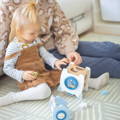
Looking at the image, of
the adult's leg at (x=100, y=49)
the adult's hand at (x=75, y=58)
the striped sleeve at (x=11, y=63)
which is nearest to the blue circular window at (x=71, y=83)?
the adult's hand at (x=75, y=58)

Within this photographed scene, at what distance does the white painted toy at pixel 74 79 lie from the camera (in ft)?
3.93

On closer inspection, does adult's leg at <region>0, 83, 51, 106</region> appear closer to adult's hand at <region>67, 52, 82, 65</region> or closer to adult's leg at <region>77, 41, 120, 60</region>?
adult's hand at <region>67, 52, 82, 65</region>

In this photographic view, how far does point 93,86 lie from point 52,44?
33cm

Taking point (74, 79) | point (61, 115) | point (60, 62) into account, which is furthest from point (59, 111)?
point (60, 62)

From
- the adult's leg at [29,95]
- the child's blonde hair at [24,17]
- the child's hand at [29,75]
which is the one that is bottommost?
the adult's leg at [29,95]

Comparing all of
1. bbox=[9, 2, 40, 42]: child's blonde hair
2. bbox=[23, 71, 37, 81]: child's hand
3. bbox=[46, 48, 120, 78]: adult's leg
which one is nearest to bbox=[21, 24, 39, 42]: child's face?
bbox=[9, 2, 40, 42]: child's blonde hair

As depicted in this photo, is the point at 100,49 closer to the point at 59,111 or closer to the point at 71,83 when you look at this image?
the point at 71,83

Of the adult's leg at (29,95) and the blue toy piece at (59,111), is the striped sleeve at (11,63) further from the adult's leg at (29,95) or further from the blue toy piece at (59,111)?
the blue toy piece at (59,111)

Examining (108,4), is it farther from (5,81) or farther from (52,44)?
(5,81)

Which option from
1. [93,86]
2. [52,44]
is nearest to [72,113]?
[93,86]

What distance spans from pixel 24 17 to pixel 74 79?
34 cm

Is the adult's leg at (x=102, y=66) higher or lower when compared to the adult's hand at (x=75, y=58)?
lower

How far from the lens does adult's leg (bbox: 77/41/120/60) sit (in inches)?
56.6

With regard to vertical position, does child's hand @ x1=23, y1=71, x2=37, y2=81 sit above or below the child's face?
below
